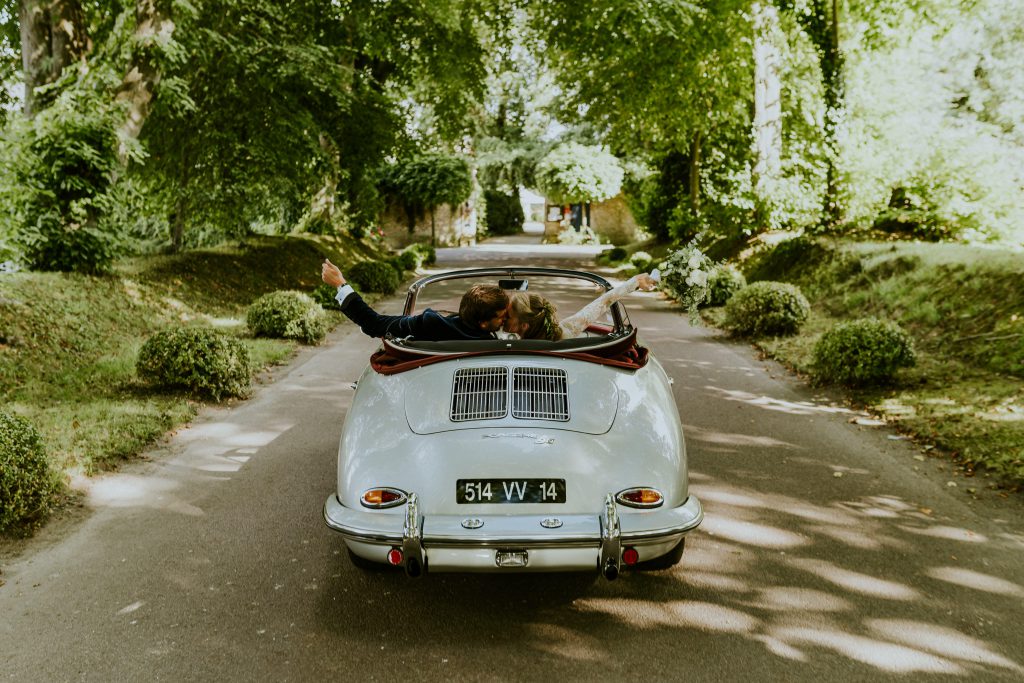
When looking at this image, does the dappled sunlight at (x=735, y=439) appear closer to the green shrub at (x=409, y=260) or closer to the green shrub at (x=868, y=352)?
the green shrub at (x=868, y=352)

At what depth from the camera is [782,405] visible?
26.5 feet

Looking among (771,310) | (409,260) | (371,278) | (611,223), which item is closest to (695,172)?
(409,260)

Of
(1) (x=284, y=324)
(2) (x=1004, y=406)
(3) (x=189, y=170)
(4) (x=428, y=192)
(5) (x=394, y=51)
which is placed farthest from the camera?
(4) (x=428, y=192)

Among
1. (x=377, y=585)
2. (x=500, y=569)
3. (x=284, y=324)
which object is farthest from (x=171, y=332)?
(x=500, y=569)

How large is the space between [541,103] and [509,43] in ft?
86.1

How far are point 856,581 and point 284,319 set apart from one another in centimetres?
967

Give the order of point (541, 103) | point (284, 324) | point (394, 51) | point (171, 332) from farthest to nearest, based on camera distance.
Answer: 1. point (541, 103)
2. point (394, 51)
3. point (284, 324)
4. point (171, 332)

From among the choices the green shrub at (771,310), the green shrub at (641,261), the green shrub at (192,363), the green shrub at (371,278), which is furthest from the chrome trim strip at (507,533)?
Answer: the green shrub at (641,261)

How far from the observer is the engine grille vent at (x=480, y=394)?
137 inches

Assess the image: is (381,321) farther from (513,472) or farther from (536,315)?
(513,472)

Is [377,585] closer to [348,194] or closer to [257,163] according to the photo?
[257,163]

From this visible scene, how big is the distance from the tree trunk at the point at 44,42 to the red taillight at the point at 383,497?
38.0 feet

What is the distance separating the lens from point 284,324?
39.1 ft

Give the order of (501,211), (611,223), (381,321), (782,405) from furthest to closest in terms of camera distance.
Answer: (501,211)
(611,223)
(782,405)
(381,321)
